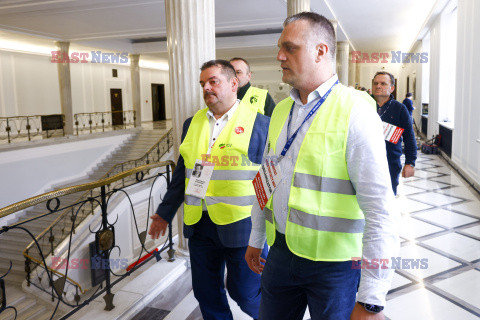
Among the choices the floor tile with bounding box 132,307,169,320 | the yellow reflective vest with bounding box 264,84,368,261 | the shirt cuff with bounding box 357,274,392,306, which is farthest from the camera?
the floor tile with bounding box 132,307,169,320

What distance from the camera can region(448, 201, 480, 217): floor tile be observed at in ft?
16.8

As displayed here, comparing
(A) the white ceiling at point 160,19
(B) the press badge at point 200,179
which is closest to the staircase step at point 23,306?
(A) the white ceiling at point 160,19

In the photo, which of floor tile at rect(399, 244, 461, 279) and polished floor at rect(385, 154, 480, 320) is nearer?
polished floor at rect(385, 154, 480, 320)

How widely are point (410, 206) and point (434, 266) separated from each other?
2.08m

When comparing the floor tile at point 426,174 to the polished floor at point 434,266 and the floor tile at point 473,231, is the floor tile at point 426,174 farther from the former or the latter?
the floor tile at point 473,231

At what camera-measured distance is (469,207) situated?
5344mm

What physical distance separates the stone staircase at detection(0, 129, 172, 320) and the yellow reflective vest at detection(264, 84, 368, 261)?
9608mm

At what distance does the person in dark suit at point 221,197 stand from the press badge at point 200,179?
0.9 inches

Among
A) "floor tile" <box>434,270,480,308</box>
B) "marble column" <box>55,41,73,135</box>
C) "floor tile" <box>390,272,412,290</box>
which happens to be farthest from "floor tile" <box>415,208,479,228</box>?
"marble column" <box>55,41,73,135</box>

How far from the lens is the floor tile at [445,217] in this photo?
4684 mm

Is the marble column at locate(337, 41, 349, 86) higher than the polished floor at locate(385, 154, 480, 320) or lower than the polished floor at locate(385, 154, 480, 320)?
higher

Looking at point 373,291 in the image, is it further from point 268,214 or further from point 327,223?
point 268,214

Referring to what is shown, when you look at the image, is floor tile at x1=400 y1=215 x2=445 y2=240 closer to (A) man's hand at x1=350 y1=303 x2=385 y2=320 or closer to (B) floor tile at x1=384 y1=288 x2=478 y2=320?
(B) floor tile at x1=384 y1=288 x2=478 y2=320

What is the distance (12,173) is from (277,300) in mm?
12119
